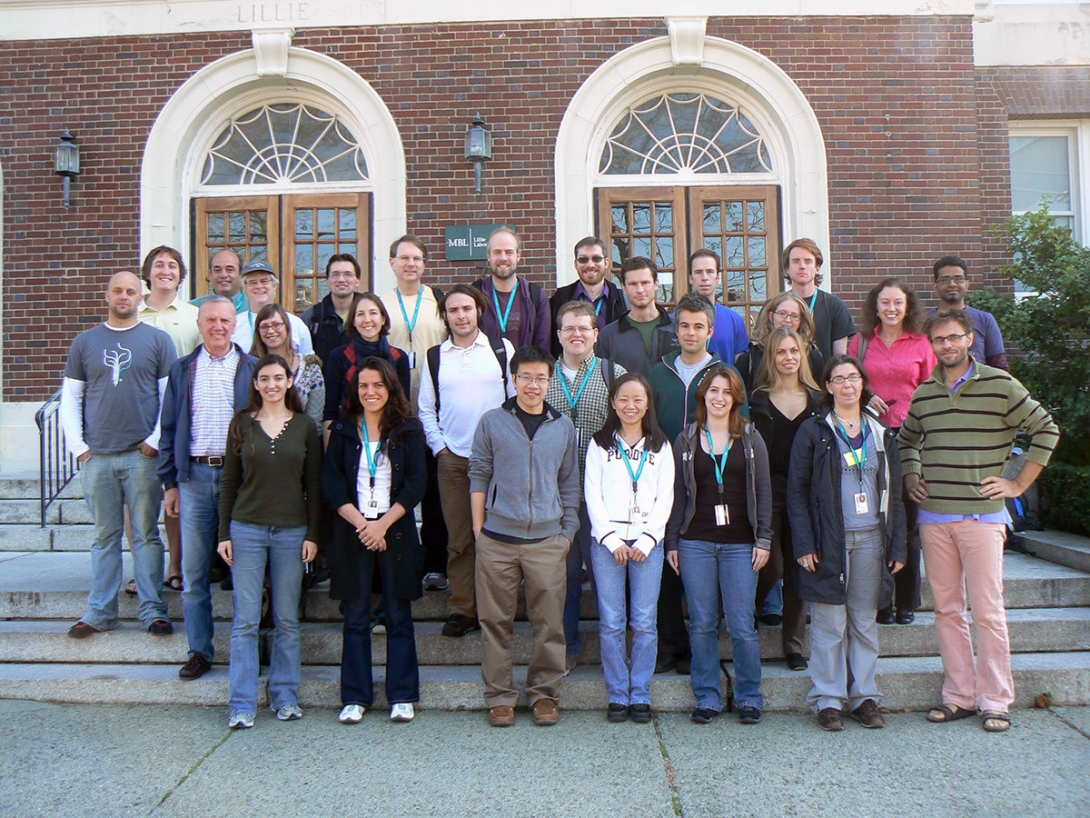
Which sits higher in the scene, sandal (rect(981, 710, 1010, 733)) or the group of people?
the group of people

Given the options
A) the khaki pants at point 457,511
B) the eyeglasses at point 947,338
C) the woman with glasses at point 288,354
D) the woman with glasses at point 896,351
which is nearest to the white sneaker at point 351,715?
the khaki pants at point 457,511

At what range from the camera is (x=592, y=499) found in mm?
4273

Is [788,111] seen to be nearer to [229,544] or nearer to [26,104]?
[229,544]

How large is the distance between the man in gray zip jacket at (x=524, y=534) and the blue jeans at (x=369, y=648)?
404 mm

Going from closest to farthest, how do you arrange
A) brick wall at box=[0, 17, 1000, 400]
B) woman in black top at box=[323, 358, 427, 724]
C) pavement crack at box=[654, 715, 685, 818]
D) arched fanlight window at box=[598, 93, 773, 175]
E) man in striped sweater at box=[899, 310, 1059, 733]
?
1. pavement crack at box=[654, 715, 685, 818]
2. man in striped sweater at box=[899, 310, 1059, 733]
3. woman in black top at box=[323, 358, 427, 724]
4. brick wall at box=[0, 17, 1000, 400]
5. arched fanlight window at box=[598, 93, 773, 175]

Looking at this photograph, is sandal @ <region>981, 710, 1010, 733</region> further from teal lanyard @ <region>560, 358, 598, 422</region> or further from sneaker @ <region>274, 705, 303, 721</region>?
sneaker @ <region>274, 705, 303, 721</region>

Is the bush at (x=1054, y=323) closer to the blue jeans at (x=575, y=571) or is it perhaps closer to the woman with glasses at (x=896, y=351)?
the woman with glasses at (x=896, y=351)

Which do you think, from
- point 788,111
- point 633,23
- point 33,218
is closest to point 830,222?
point 788,111

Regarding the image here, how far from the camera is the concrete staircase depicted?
14.5ft

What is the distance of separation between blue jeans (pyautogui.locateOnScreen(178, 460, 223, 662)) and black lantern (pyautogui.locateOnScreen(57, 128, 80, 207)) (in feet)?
18.1

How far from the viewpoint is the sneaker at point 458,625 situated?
4.78 metres

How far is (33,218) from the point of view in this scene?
856cm

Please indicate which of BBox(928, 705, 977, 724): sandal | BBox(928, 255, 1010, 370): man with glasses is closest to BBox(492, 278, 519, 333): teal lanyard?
BBox(928, 255, 1010, 370): man with glasses

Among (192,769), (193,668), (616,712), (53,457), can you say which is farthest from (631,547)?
(53,457)
